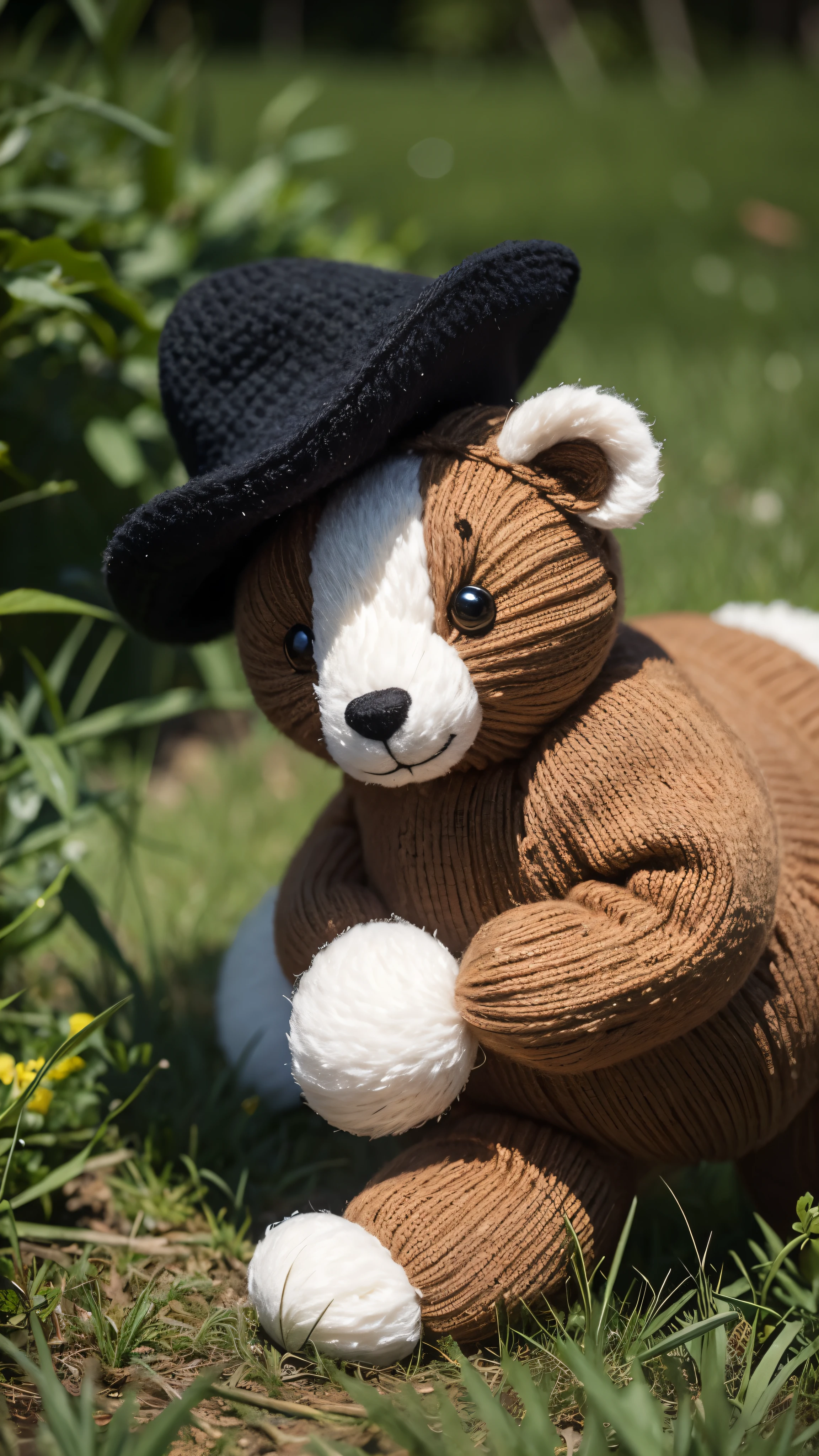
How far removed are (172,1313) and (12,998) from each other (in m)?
0.41

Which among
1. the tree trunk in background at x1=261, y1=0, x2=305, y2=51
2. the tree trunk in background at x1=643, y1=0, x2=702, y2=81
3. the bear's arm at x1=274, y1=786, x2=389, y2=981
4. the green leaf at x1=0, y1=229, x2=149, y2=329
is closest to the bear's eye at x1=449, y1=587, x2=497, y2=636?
the bear's arm at x1=274, y1=786, x2=389, y2=981

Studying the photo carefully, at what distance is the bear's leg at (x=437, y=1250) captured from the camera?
1.08m

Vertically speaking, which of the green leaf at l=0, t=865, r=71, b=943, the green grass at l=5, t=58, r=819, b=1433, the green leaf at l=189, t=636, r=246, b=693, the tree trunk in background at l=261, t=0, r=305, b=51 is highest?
the tree trunk in background at l=261, t=0, r=305, b=51

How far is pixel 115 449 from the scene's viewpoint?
2111 millimetres

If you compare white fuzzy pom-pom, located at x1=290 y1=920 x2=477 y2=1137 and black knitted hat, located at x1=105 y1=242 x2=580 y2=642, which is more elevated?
black knitted hat, located at x1=105 y1=242 x2=580 y2=642

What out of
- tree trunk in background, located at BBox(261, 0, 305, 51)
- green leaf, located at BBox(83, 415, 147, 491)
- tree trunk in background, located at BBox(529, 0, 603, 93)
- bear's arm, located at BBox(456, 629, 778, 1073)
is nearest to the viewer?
bear's arm, located at BBox(456, 629, 778, 1073)

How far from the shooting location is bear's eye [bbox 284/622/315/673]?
1.17m

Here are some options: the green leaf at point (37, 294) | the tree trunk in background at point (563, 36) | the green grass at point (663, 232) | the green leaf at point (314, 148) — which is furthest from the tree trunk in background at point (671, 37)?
the green leaf at point (37, 294)

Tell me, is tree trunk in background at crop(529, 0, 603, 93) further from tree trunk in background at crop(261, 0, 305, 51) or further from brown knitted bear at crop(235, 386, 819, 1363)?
brown knitted bear at crop(235, 386, 819, 1363)

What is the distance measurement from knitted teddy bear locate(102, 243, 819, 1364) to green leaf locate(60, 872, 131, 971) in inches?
18.9

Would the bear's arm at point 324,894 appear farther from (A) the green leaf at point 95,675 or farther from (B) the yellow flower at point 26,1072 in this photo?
(A) the green leaf at point 95,675

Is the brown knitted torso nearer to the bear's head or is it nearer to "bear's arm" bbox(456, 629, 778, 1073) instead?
"bear's arm" bbox(456, 629, 778, 1073)

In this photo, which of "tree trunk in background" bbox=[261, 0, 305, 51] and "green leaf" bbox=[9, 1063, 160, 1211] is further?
"tree trunk in background" bbox=[261, 0, 305, 51]

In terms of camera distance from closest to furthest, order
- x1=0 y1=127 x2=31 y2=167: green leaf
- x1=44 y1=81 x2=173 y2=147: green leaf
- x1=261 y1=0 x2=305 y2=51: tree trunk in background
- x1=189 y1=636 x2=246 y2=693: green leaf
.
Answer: x1=44 y1=81 x2=173 y2=147: green leaf → x1=0 y1=127 x2=31 y2=167: green leaf → x1=189 y1=636 x2=246 y2=693: green leaf → x1=261 y1=0 x2=305 y2=51: tree trunk in background
